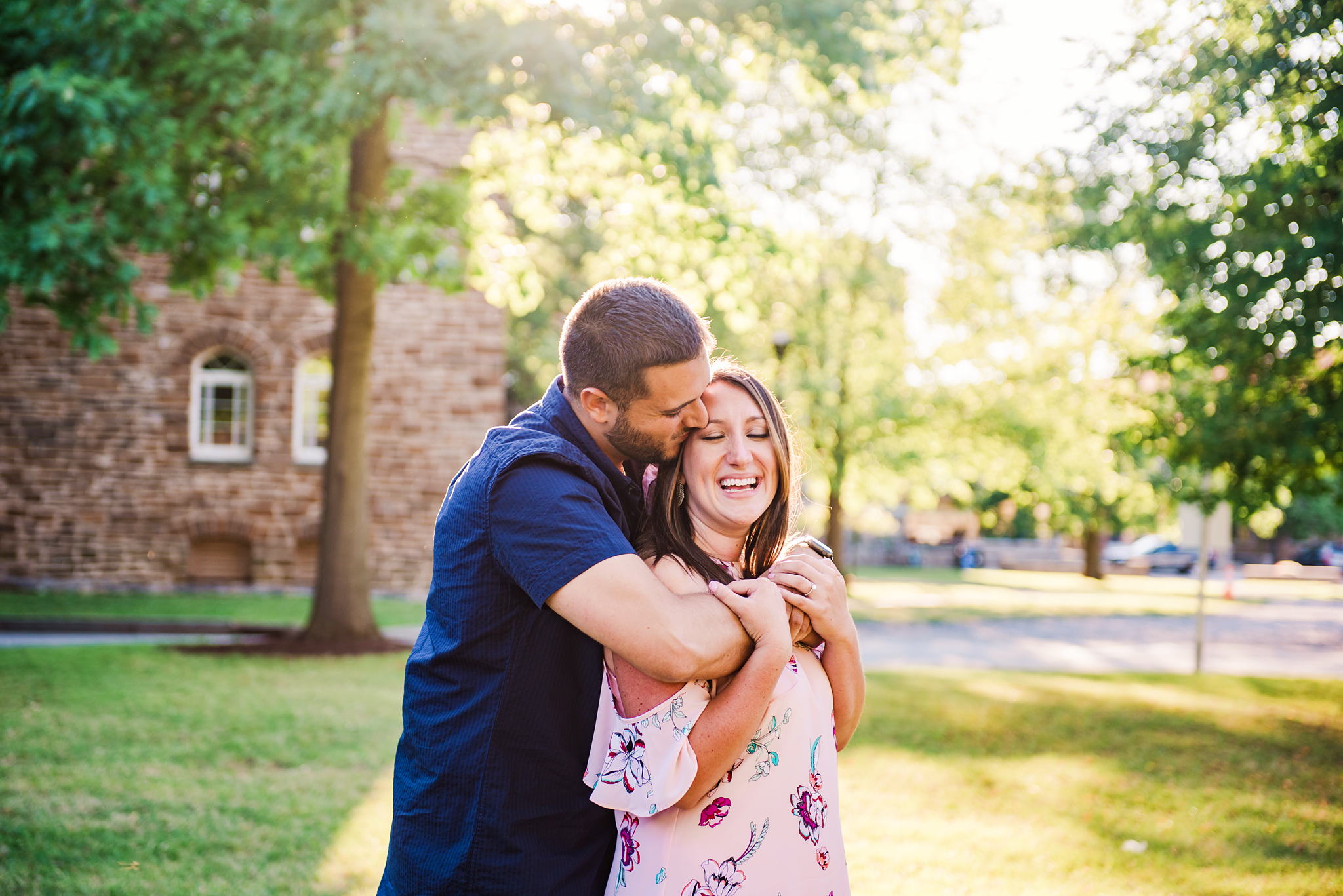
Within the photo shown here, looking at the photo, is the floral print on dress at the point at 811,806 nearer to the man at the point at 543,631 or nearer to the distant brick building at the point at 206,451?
the man at the point at 543,631

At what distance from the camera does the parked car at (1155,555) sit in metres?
52.0

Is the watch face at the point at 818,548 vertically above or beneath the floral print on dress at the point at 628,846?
above

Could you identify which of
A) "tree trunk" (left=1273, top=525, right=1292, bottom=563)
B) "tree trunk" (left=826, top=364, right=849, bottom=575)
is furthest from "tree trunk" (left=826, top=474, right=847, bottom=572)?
"tree trunk" (left=1273, top=525, right=1292, bottom=563)

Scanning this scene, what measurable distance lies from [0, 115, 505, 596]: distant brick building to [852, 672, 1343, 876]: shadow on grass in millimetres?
10147

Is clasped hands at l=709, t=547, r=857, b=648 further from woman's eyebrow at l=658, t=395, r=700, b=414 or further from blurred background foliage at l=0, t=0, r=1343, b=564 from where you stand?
blurred background foliage at l=0, t=0, r=1343, b=564

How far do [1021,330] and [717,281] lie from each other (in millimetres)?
12000

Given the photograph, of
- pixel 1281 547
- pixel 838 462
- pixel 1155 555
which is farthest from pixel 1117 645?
pixel 1281 547

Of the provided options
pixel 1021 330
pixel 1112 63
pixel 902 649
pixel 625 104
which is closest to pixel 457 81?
pixel 625 104

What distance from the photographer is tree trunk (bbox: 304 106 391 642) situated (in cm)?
1227

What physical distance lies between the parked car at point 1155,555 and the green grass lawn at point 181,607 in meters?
39.4

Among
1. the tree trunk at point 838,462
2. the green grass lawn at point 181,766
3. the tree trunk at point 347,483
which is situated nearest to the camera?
the green grass lawn at point 181,766

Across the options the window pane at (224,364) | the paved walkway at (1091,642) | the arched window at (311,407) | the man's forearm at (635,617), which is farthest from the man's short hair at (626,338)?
the window pane at (224,364)

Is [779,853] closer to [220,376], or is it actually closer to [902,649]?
[902,649]

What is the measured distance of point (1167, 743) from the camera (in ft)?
29.8
